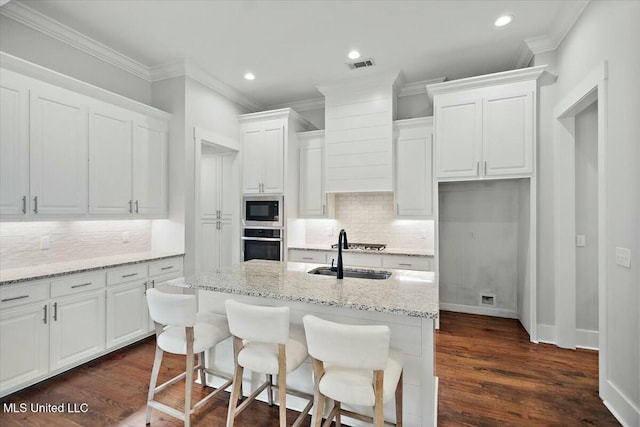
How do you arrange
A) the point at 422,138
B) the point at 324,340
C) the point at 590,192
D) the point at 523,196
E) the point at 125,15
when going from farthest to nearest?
the point at 422,138, the point at 523,196, the point at 590,192, the point at 125,15, the point at 324,340

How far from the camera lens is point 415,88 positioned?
4.40 m

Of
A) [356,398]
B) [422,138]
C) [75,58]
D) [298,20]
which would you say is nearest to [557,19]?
[422,138]

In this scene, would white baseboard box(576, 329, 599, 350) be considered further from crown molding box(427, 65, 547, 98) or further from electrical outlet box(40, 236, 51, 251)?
electrical outlet box(40, 236, 51, 251)

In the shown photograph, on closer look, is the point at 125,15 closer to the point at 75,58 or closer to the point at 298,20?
the point at 75,58

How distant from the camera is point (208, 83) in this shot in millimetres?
4152

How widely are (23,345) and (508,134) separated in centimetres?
488

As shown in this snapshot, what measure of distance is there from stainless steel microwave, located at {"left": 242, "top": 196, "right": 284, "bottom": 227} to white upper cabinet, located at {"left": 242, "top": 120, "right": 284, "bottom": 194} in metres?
0.12

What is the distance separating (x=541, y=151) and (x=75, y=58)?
5013 mm

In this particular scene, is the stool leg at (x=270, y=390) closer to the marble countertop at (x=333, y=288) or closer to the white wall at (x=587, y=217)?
the marble countertop at (x=333, y=288)

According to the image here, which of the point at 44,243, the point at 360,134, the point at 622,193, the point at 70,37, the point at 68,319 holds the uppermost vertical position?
the point at 70,37

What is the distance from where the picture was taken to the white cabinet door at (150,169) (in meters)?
3.53

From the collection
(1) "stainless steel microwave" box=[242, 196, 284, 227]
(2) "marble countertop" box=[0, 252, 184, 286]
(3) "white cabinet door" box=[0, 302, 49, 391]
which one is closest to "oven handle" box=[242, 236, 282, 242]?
(1) "stainless steel microwave" box=[242, 196, 284, 227]

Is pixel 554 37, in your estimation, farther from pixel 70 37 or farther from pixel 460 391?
pixel 70 37

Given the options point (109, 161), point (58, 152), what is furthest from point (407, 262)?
point (58, 152)
